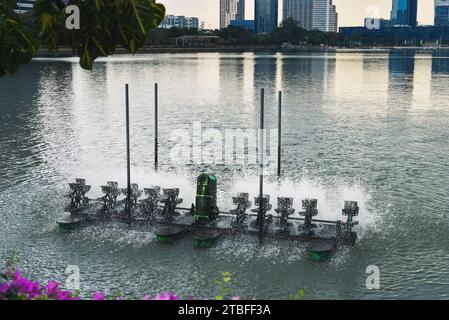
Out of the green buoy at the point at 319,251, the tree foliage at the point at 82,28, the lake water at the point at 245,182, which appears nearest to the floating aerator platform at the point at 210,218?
the green buoy at the point at 319,251

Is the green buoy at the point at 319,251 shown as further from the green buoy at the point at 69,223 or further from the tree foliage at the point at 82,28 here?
the tree foliage at the point at 82,28

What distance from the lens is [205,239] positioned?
28.3 m

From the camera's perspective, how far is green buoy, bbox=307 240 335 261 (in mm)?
26562

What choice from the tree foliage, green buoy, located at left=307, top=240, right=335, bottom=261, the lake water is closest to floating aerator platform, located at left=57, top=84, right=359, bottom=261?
green buoy, located at left=307, top=240, right=335, bottom=261

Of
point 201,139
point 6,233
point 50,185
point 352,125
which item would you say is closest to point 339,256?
point 6,233

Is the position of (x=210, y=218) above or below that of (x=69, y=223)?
above

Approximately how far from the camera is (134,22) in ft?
29.7

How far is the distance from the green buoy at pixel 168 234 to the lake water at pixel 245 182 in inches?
22.1

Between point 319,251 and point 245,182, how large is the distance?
55.2 ft

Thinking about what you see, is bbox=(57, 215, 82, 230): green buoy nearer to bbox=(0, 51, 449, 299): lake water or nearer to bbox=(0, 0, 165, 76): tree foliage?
bbox=(0, 51, 449, 299): lake water

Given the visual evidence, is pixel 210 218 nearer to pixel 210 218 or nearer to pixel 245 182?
pixel 210 218

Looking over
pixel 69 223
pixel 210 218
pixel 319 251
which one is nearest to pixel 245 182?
pixel 210 218
